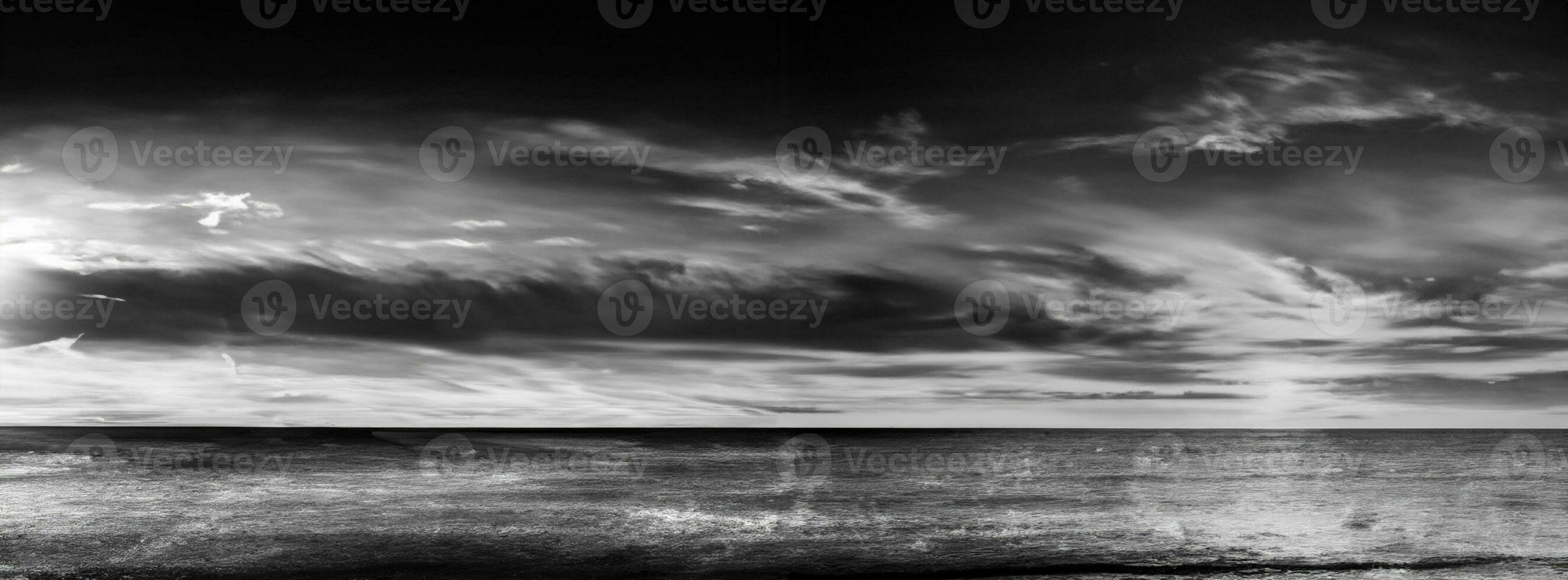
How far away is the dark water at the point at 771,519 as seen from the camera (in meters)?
16.2

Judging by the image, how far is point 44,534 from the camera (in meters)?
20.1

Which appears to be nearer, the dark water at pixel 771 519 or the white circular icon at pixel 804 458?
the dark water at pixel 771 519

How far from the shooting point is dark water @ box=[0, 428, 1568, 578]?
16.2m

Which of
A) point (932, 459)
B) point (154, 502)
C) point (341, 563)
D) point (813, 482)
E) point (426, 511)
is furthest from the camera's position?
point (932, 459)

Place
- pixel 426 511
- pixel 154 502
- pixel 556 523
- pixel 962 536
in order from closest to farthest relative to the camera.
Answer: pixel 962 536, pixel 556 523, pixel 426 511, pixel 154 502

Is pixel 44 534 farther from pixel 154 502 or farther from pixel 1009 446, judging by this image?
pixel 1009 446

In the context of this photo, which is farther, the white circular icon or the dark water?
the white circular icon

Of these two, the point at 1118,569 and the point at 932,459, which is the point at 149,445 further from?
the point at 1118,569

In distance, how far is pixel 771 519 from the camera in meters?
23.1

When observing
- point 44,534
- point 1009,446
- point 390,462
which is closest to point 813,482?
point 44,534

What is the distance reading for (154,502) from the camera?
92.3 feet

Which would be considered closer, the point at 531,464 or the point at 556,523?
the point at 556,523

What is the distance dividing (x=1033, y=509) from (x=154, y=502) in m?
26.5

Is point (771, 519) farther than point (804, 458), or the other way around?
point (804, 458)
